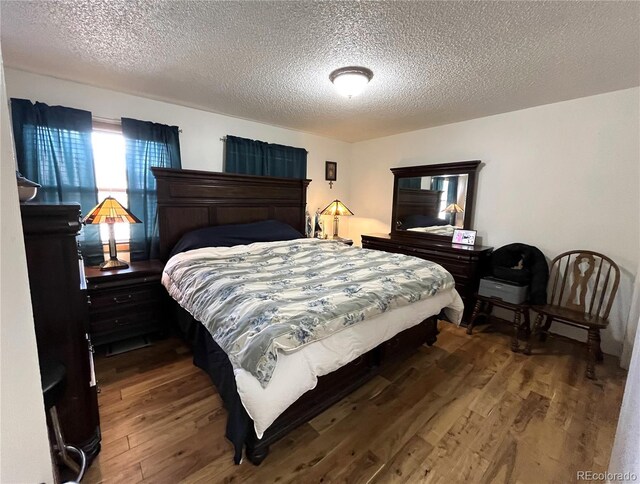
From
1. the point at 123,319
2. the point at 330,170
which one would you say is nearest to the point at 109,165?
the point at 123,319

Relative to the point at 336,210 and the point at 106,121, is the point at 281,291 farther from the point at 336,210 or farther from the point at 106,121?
the point at 336,210

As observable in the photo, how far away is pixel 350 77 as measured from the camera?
215cm

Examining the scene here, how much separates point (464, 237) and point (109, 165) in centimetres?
392

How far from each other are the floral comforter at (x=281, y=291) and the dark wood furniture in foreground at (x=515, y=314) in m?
0.82

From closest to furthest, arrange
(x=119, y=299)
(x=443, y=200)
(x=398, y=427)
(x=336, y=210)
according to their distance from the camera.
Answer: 1. (x=398, y=427)
2. (x=119, y=299)
3. (x=443, y=200)
4. (x=336, y=210)

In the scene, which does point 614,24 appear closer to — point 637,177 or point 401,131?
point 637,177

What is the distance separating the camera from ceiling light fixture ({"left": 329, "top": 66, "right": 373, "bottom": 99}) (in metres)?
2.12

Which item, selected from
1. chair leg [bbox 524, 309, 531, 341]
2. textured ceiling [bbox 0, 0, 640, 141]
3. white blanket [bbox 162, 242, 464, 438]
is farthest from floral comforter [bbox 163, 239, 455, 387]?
textured ceiling [bbox 0, 0, 640, 141]

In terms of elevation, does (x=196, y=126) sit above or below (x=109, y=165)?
above

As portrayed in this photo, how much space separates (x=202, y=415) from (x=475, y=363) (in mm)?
2151

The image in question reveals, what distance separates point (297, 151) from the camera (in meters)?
4.00

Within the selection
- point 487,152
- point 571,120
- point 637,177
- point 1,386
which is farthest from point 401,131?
point 1,386

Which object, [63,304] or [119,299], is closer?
[63,304]

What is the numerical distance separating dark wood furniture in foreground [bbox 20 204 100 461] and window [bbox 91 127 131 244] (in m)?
1.74
